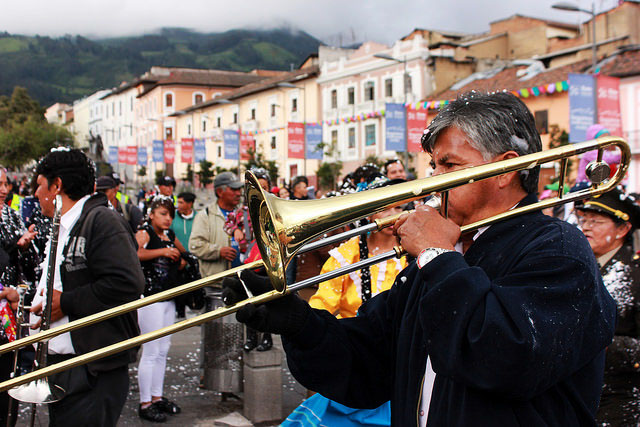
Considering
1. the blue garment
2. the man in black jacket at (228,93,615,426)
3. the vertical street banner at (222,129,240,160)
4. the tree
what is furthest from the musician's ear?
the tree

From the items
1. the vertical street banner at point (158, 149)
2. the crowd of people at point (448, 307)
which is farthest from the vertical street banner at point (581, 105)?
the vertical street banner at point (158, 149)

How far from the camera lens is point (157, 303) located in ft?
16.6

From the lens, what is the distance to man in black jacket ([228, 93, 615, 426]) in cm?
146

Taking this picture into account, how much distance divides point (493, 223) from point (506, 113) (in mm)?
338

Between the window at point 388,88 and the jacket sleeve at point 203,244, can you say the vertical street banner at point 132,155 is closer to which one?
the window at point 388,88

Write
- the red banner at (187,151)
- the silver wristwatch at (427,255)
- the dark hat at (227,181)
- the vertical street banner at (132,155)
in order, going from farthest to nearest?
Answer: the vertical street banner at (132,155) → the red banner at (187,151) → the dark hat at (227,181) → the silver wristwatch at (427,255)

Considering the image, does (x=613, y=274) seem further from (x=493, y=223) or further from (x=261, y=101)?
(x=261, y=101)

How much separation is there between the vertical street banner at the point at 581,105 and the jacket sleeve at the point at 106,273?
1084 cm

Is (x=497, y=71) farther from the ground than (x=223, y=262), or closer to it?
farther from the ground

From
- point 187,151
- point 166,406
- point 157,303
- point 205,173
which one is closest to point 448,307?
point 157,303

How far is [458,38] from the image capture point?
4122 cm

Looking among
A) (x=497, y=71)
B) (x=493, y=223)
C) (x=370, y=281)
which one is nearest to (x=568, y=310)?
(x=493, y=223)

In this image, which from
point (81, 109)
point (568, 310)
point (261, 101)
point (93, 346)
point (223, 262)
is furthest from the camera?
point (81, 109)

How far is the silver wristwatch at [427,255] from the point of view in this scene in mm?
1591
